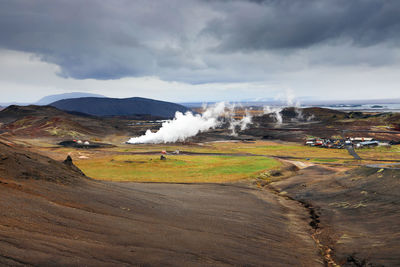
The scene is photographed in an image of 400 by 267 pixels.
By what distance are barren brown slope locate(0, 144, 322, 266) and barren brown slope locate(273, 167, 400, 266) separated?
8.67 feet

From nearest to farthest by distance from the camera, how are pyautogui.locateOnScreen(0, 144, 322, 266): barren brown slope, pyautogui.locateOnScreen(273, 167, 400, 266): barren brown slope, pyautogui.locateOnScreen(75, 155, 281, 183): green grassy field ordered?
pyautogui.locateOnScreen(0, 144, 322, 266): barren brown slope < pyautogui.locateOnScreen(273, 167, 400, 266): barren brown slope < pyautogui.locateOnScreen(75, 155, 281, 183): green grassy field

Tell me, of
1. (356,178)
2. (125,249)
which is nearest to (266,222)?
(125,249)

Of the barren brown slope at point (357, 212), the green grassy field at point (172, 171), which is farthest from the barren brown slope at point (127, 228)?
the green grassy field at point (172, 171)

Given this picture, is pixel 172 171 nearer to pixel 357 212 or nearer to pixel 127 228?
pixel 357 212

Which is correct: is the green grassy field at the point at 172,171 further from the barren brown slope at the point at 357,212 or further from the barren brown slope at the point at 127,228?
the barren brown slope at the point at 127,228

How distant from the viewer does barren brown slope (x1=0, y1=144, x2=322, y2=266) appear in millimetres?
14164

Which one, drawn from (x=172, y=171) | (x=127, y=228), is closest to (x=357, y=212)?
(x=127, y=228)

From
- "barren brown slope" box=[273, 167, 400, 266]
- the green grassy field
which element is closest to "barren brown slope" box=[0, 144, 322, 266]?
"barren brown slope" box=[273, 167, 400, 266]

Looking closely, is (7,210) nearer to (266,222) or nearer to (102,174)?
(266,222)

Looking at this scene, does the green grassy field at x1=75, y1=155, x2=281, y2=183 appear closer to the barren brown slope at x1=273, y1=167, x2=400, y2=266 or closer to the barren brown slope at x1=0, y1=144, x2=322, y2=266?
the barren brown slope at x1=273, y1=167, x2=400, y2=266

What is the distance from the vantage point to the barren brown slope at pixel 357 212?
2170 cm

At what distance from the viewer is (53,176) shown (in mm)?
28047

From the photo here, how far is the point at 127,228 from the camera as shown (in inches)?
770

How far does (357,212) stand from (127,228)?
27.6m
